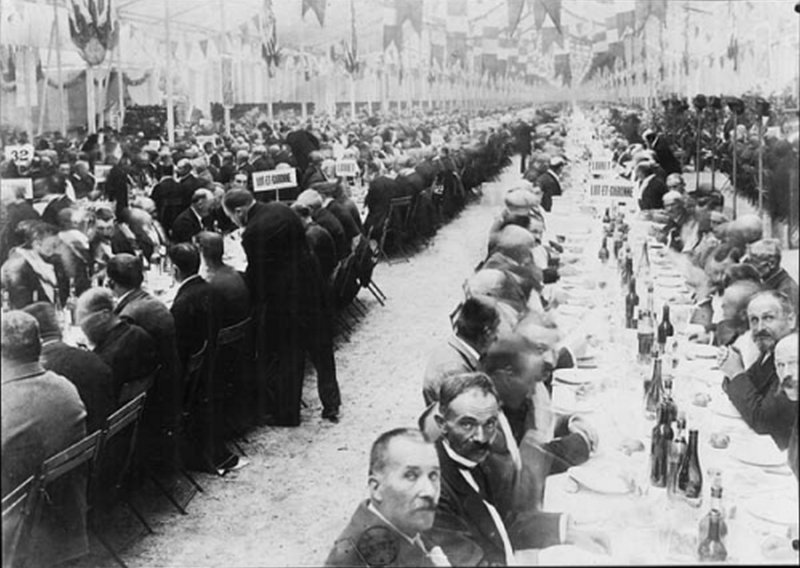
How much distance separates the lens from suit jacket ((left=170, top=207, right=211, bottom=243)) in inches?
277

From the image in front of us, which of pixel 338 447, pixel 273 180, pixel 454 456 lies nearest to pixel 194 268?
pixel 273 180

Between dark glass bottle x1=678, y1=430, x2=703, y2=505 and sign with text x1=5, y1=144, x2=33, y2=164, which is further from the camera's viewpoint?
sign with text x1=5, y1=144, x2=33, y2=164

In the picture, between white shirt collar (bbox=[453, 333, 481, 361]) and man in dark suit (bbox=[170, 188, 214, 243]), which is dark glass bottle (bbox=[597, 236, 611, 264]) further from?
man in dark suit (bbox=[170, 188, 214, 243])

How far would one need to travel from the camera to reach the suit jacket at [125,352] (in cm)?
502

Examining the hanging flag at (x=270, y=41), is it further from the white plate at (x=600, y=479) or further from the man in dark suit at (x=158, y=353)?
the white plate at (x=600, y=479)

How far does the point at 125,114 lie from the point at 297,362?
1879 millimetres

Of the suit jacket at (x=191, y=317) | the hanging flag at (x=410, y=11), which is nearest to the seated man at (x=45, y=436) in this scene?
the suit jacket at (x=191, y=317)

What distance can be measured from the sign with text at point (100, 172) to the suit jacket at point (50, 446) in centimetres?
280

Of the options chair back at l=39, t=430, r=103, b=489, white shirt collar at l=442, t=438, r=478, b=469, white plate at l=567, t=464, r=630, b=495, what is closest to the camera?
white shirt collar at l=442, t=438, r=478, b=469

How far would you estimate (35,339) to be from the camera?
3945 mm

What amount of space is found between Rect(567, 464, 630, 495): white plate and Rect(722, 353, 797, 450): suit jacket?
71cm

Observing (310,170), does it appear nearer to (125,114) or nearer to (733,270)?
(125,114)

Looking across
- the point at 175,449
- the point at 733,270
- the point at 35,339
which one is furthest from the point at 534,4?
the point at 175,449

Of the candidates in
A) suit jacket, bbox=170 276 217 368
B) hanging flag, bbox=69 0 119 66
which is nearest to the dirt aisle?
suit jacket, bbox=170 276 217 368
